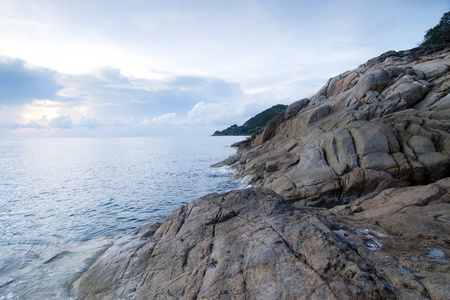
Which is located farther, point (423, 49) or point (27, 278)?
point (423, 49)

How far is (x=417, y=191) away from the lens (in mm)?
11008

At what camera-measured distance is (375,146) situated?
1596 cm

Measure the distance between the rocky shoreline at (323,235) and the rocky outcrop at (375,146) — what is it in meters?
0.09

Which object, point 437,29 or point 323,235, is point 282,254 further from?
point 437,29

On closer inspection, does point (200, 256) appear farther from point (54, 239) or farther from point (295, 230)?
point (54, 239)

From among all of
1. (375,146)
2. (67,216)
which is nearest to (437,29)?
(375,146)

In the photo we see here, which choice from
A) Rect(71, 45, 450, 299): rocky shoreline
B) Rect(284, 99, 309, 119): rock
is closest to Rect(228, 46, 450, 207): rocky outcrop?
Rect(71, 45, 450, 299): rocky shoreline

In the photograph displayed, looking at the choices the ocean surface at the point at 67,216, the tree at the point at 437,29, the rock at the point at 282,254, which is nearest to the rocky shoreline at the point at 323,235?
the rock at the point at 282,254

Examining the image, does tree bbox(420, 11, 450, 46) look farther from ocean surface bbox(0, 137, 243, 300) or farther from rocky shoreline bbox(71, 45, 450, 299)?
ocean surface bbox(0, 137, 243, 300)

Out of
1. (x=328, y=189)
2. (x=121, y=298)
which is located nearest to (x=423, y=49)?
(x=328, y=189)

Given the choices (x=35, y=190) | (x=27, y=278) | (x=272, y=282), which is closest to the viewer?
(x=272, y=282)

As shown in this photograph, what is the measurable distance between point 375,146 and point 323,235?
1178 centimetres

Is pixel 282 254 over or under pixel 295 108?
under

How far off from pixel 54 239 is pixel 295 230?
53.6ft
